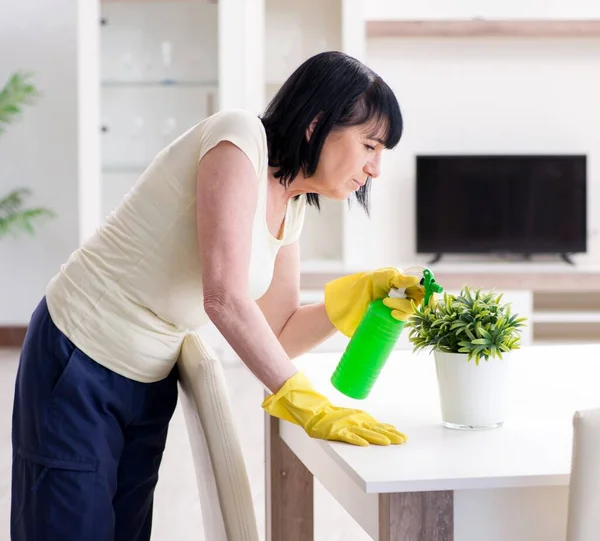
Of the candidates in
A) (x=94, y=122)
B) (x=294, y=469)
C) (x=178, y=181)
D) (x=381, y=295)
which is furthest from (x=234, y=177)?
(x=94, y=122)

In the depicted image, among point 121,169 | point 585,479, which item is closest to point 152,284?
point 585,479

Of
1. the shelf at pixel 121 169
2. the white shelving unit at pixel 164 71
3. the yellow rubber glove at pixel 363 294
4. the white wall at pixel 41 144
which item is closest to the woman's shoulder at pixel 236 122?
the yellow rubber glove at pixel 363 294

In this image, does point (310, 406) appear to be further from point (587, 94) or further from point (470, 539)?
point (587, 94)

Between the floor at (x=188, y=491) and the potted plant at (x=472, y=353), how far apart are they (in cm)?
140

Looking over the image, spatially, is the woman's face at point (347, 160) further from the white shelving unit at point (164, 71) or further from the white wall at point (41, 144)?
the white wall at point (41, 144)

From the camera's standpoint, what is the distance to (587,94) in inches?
215

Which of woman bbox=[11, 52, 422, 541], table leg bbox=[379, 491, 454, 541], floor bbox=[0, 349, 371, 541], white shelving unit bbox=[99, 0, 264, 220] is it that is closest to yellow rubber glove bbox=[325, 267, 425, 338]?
woman bbox=[11, 52, 422, 541]

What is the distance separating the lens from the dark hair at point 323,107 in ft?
4.51

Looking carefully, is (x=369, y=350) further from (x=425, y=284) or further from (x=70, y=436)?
(x=70, y=436)

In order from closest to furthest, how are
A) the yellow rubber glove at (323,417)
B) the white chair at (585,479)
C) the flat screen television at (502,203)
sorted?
the white chair at (585,479) → the yellow rubber glove at (323,417) → the flat screen television at (502,203)

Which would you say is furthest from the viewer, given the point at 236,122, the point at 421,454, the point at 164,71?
the point at 164,71

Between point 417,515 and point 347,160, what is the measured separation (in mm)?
599

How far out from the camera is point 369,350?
1.34 m

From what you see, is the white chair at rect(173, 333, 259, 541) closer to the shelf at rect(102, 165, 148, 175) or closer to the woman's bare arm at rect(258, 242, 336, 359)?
the woman's bare arm at rect(258, 242, 336, 359)
